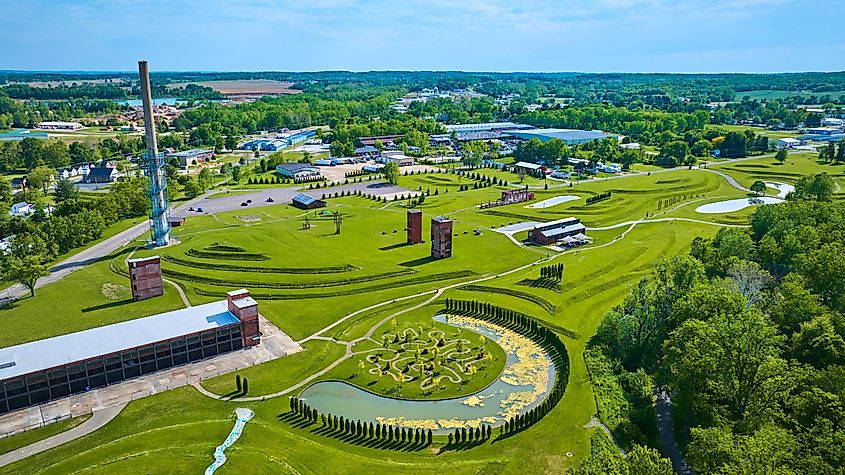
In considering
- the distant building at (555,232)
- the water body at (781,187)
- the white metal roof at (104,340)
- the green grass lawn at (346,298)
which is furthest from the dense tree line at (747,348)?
the water body at (781,187)

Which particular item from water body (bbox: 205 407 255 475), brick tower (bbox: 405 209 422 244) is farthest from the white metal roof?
brick tower (bbox: 405 209 422 244)

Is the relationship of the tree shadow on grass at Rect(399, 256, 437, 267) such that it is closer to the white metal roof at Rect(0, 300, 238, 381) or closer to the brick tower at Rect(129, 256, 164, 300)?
the white metal roof at Rect(0, 300, 238, 381)

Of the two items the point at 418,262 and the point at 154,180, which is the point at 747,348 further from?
the point at 154,180

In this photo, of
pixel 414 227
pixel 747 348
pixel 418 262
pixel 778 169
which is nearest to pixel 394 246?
pixel 414 227

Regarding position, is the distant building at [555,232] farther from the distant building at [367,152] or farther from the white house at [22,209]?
the distant building at [367,152]

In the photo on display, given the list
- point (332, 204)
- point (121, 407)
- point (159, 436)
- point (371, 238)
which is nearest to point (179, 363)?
point (121, 407)
